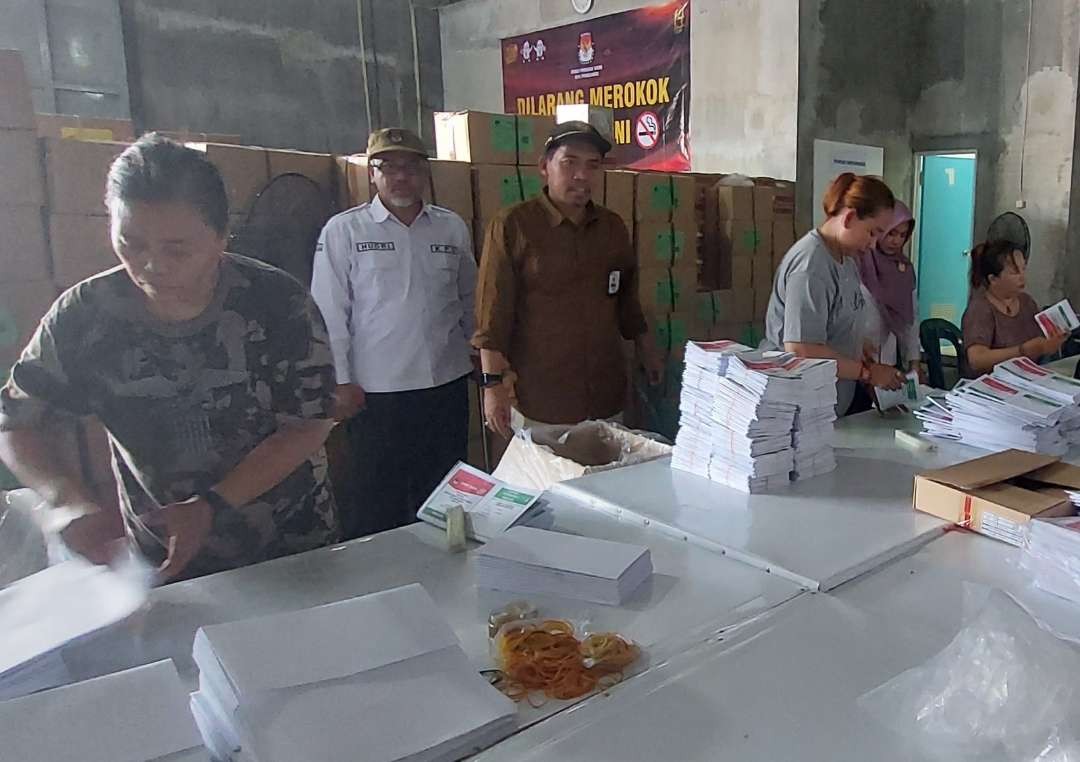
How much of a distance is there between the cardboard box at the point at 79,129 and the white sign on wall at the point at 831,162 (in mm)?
3395

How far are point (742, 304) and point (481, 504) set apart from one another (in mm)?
3073

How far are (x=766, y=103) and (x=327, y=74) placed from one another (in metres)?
2.98

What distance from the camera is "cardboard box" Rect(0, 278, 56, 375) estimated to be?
6.71 feet

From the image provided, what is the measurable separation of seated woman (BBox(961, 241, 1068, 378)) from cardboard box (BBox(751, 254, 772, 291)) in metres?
1.22

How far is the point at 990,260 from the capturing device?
3.04 m

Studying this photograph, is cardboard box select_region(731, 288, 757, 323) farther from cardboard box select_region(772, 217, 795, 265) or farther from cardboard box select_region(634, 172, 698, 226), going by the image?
cardboard box select_region(634, 172, 698, 226)

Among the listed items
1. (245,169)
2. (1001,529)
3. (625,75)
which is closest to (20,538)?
(245,169)

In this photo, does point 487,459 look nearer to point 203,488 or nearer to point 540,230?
point 540,230

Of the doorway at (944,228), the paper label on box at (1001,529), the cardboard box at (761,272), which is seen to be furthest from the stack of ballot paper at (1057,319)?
the doorway at (944,228)

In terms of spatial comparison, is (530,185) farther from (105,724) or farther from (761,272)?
(105,724)

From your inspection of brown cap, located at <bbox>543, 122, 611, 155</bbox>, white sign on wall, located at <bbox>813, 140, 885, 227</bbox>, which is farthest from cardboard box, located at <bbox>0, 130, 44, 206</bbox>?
white sign on wall, located at <bbox>813, 140, 885, 227</bbox>

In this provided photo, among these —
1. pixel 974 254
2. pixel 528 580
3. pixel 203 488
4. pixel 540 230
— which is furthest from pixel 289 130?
pixel 528 580

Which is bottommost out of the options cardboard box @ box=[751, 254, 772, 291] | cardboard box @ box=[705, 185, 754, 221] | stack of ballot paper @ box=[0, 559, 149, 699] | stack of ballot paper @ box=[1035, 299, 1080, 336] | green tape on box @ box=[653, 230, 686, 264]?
stack of ballot paper @ box=[0, 559, 149, 699]

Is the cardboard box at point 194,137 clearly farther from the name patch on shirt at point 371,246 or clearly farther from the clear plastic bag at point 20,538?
the clear plastic bag at point 20,538
